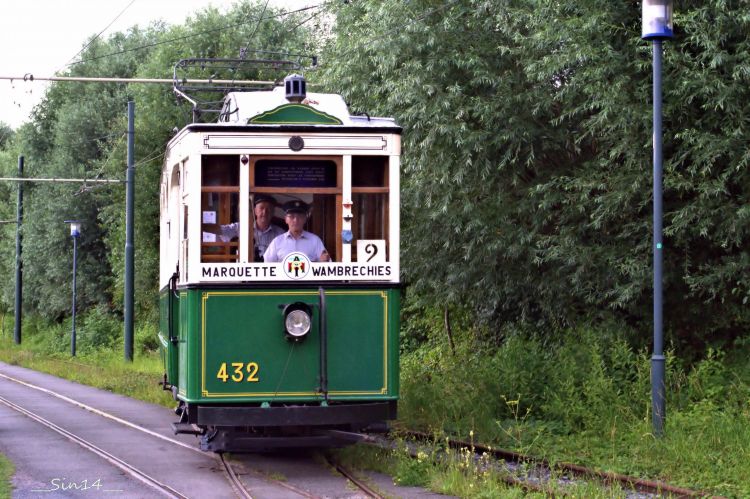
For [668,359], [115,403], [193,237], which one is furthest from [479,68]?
[115,403]

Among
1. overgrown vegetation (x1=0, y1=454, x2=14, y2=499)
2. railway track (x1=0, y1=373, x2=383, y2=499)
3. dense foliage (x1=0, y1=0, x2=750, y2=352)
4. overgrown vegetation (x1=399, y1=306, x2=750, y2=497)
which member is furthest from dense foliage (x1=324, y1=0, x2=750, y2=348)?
overgrown vegetation (x1=0, y1=454, x2=14, y2=499)

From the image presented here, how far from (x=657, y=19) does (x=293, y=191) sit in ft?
13.1

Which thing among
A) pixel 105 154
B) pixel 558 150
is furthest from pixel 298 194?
pixel 105 154

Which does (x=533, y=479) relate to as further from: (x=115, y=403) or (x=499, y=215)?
(x=115, y=403)

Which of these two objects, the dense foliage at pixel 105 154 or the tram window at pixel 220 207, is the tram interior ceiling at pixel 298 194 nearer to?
the tram window at pixel 220 207

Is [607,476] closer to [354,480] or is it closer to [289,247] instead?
[354,480]

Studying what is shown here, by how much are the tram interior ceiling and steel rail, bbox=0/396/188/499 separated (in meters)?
2.15

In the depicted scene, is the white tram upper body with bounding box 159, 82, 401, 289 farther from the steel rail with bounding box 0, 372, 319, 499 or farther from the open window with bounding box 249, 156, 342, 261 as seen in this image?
the steel rail with bounding box 0, 372, 319, 499

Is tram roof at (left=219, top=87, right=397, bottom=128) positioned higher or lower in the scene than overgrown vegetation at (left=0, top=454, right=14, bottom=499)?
higher

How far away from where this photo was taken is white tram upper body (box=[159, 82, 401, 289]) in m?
10.6

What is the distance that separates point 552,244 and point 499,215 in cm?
114

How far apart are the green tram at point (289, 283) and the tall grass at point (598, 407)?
2115 mm

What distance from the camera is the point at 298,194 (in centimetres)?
1081

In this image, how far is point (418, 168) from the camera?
50.8ft
